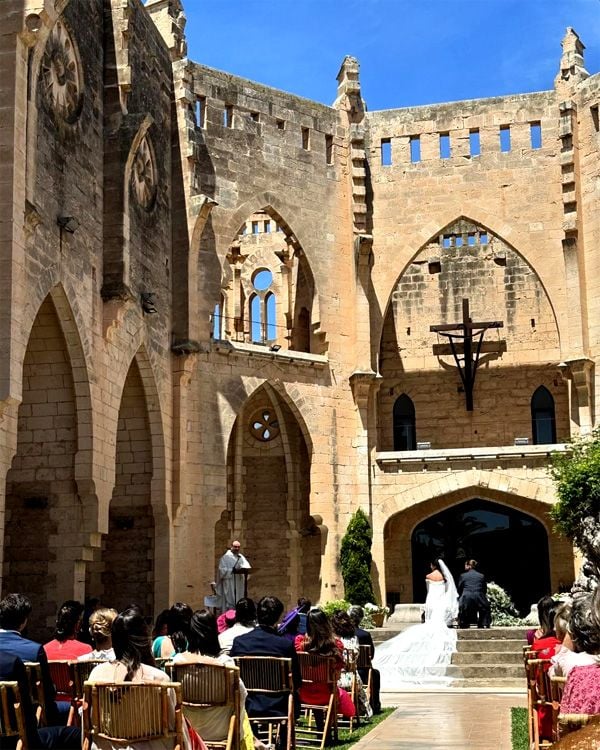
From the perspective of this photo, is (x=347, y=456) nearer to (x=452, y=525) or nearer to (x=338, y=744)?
(x=452, y=525)

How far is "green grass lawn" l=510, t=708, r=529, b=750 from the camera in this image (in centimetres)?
860

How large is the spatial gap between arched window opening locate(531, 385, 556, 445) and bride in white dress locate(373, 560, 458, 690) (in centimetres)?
890

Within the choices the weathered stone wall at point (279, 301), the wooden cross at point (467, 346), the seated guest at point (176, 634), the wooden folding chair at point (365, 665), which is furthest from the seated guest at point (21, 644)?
the wooden cross at point (467, 346)

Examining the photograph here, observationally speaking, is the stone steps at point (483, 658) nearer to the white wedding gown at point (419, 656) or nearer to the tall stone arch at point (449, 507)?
the white wedding gown at point (419, 656)

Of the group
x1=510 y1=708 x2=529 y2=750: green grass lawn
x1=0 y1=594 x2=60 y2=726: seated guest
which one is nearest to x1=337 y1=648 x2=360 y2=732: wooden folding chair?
x1=510 y1=708 x2=529 y2=750: green grass lawn

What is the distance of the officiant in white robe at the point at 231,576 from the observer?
1988 cm

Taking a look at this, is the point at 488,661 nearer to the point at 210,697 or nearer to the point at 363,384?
the point at 363,384

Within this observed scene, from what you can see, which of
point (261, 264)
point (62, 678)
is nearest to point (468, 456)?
point (261, 264)

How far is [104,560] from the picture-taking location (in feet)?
70.3

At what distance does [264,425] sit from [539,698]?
63.4 ft

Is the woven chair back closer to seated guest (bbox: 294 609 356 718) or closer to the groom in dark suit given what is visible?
seated guest (bbox: 294 609 356 718)

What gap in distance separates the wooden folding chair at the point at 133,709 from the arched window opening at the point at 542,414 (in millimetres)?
23088

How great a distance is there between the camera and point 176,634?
26.8 ft

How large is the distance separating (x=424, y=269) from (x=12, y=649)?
24049mm
